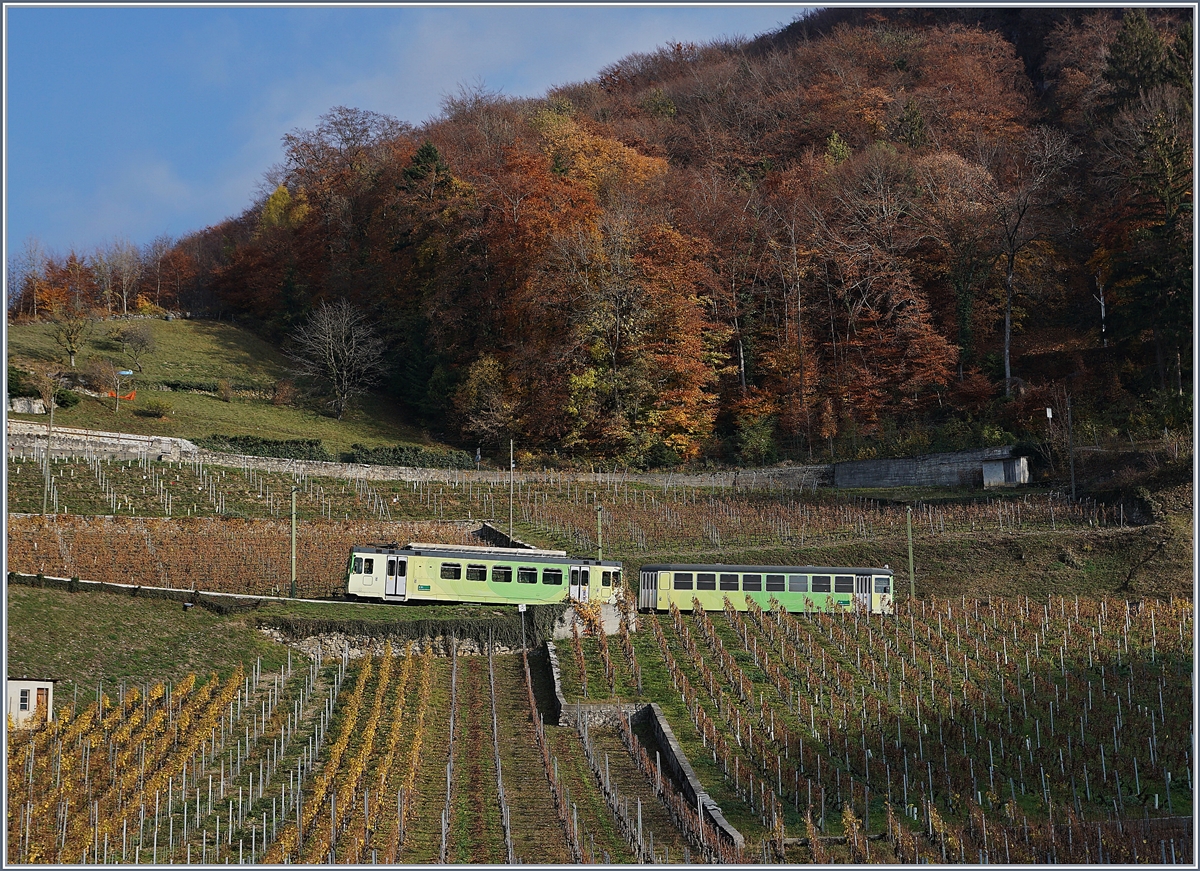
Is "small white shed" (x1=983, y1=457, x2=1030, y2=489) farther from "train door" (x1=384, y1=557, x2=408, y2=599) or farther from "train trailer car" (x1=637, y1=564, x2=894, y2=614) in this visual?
"train door" (x1=384, y1=557, x2=408, y2=599)

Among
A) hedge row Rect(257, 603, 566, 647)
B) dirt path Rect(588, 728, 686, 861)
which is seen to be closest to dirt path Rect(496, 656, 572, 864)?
hedge row Rect(257, 603, 566, 647)

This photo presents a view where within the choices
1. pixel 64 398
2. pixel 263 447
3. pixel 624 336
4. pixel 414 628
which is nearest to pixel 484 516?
pixel 263 447

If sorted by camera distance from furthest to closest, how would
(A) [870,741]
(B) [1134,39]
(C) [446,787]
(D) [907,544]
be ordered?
(B) [1134,39], (D) [907,544], (A) [870,741], (C) [446,787]

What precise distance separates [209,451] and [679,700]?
1124 inches

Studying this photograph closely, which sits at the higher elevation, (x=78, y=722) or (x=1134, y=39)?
(x=1134, y=39)

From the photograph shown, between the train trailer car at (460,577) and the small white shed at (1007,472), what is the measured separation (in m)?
18.6

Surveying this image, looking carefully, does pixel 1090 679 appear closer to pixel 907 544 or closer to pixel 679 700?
pixel 679 700

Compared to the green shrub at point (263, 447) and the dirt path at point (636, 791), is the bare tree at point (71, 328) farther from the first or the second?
the dirt path at point (636, 791)

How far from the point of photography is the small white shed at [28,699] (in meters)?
22.8

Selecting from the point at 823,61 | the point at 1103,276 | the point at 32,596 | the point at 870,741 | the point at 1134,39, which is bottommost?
the point at 870,741

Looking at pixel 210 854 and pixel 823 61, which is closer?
pixel 210 854

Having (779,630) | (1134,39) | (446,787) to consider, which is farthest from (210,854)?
(1134,39)

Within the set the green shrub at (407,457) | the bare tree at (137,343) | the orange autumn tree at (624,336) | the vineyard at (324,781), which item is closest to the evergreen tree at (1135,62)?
the orange autumn tree at (624,336)

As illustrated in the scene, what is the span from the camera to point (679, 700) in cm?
2656
